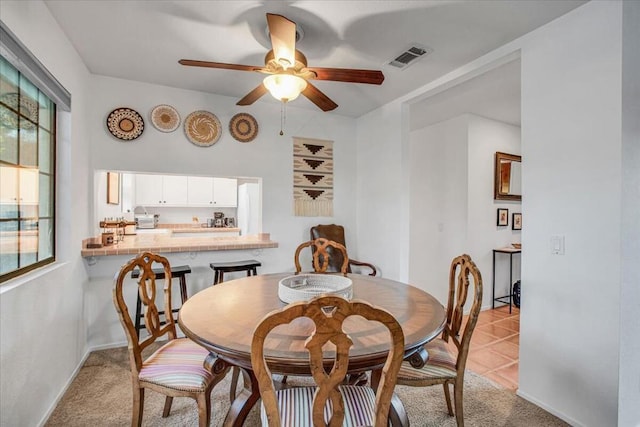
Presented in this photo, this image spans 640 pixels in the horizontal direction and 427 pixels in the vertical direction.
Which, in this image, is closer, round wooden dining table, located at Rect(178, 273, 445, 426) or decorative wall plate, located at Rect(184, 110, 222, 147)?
round wooden dining table, located at Rect(178, 273, 445, 426)

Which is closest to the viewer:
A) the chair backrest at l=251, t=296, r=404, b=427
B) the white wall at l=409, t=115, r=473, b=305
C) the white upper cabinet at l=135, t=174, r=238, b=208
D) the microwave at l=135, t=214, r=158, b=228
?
the chair backrest at l=251, t=296, r=404, b=427

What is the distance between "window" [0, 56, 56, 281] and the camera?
63.4 inches

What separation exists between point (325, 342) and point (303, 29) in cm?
201

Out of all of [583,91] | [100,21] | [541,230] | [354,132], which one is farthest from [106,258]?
[583,91]

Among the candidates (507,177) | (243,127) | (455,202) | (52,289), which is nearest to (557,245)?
(455,202)

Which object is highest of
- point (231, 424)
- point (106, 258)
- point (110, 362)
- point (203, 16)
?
point (203, 16)

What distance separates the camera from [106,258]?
115 inches

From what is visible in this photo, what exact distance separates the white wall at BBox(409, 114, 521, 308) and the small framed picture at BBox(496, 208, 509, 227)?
0.06 metres

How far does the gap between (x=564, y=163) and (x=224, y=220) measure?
5.36 m

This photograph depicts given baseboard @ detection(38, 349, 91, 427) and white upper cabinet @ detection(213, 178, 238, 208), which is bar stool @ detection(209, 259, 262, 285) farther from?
white upper cabinet @ detection(213, 178, 238, 208)

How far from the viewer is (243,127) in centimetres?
355

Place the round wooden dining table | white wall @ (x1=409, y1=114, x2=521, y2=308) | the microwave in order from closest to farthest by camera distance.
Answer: the round wooden dining table → white wall @ (x1=409, y1=114, x2=521, y2=308) → the microwave

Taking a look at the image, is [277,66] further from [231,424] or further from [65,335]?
[65,335]

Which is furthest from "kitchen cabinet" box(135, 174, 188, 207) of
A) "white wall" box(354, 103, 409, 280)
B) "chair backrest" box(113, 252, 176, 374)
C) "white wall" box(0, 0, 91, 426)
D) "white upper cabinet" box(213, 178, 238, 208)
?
"chair backrest" box(113, 252, 176, 374)
